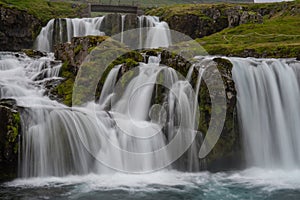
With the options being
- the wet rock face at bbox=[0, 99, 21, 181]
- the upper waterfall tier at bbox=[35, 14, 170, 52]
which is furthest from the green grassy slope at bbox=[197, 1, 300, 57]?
the wet rock face at bbox=[0, 99, 21, 181]

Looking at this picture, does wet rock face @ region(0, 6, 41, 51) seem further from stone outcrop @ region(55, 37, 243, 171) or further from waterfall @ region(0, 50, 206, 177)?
waterfall @ region(0, 50, 206, 177)

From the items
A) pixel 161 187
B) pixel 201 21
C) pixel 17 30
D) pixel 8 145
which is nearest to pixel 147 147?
pixel 161 187

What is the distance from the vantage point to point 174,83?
625 inches

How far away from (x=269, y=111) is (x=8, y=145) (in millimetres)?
10949

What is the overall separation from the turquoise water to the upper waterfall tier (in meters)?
23.6

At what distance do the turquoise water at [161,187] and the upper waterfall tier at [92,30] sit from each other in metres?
23.6

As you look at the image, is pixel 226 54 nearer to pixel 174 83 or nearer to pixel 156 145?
pixel 174 83

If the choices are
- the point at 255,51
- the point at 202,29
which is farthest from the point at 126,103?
the point at 202,29

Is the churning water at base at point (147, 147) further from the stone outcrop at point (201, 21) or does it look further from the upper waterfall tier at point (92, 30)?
the stone outcrop at point (201, 21)

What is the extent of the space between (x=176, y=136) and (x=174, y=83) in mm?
2627

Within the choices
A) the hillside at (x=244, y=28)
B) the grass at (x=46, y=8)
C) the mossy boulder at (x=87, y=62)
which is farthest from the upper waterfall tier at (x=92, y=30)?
the mossy boulder at (x=87, y=62)

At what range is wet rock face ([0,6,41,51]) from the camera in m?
34.6

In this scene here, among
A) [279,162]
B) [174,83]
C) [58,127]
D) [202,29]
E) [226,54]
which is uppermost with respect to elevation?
[202,29]

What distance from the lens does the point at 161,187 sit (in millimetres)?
12234
